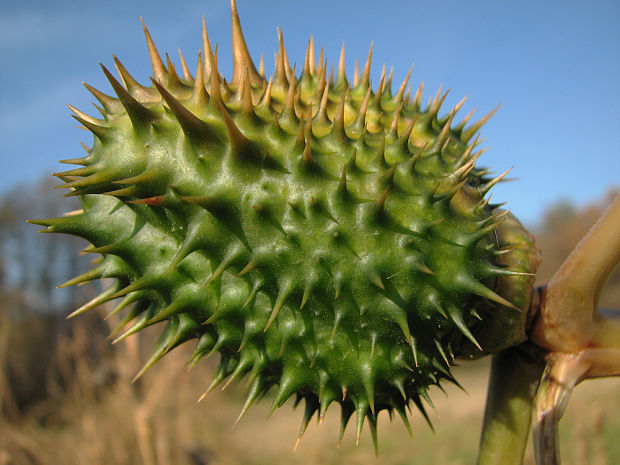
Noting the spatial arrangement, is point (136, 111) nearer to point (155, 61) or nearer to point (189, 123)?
point (189, 123)

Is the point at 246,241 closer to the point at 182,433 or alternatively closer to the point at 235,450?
the point at 182,433

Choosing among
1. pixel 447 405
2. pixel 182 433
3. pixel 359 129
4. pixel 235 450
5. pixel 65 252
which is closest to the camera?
pixel 359 129

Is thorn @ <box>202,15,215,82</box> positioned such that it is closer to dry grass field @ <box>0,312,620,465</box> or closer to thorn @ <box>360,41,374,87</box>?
thorn @ <box>360,41,374,87</box>

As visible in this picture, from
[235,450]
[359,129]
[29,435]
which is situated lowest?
[235,450]

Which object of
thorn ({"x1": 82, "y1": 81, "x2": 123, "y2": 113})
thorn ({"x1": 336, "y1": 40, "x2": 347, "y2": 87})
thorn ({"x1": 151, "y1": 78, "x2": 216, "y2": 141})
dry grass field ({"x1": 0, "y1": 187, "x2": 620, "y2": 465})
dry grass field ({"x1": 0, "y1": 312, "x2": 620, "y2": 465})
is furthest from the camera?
dry grass field ({"x1": 0, "y1": 187, "x2": 620, "y2": 465})

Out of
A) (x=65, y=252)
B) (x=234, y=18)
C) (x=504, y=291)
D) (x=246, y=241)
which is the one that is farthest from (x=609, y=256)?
(x=65, y=252)

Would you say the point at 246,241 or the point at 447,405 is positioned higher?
the point at 246,241

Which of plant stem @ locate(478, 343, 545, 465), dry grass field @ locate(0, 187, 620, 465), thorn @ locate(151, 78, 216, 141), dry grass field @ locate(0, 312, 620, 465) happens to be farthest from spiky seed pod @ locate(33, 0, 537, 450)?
dry grass field @ locate(0, 312, 620, 465)

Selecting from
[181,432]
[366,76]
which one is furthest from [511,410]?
[181,432]

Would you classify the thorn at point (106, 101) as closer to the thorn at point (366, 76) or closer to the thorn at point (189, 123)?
the thorn at point (189, 123)
